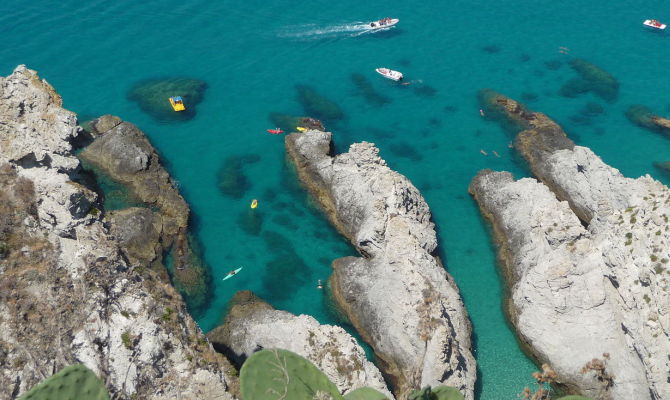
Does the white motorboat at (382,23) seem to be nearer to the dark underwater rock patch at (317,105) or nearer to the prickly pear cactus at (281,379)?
the dark underwater rock patch at (317,105)

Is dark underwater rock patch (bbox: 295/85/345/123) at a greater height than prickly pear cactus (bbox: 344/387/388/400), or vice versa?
prickly pear cactus (bbox: 344/387/388/400)

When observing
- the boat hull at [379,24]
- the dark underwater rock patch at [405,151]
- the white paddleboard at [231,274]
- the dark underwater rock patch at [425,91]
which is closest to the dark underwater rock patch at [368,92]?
the dark underwater rock patch at [425,91]

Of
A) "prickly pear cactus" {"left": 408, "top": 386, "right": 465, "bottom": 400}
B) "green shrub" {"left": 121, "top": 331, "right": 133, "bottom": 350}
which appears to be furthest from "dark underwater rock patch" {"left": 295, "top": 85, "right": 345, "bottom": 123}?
"prickly pear cactus" {"left": 408, "top": 386, "right": 465, "bottom": 400}

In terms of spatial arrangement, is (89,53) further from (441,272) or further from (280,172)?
(441,272)

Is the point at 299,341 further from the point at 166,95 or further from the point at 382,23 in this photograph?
the point at 382,23

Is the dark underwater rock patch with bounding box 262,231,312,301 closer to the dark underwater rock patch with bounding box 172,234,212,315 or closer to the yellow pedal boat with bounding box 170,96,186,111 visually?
the dark underwater rock patch with bounding box 172,234,212,315

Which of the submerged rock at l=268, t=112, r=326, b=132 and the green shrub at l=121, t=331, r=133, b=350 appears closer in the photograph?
the green shrub at l=121, t=331, r=133, b=350

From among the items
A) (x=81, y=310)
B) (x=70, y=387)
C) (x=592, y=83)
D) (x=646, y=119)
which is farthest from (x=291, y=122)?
(x=70, y=387)
